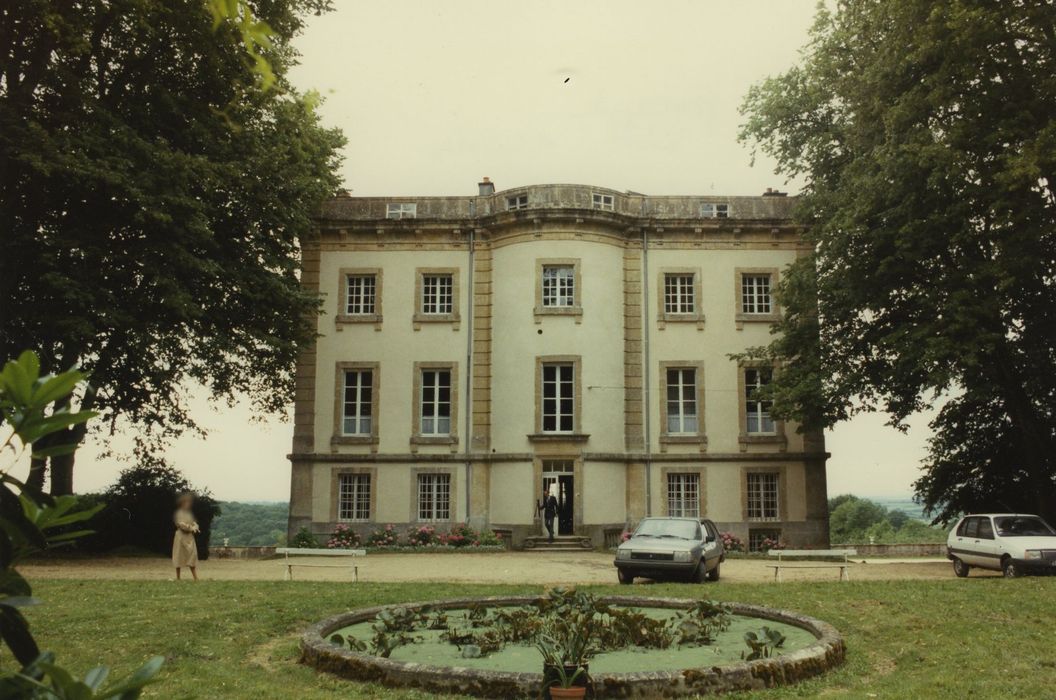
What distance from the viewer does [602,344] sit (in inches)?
1261

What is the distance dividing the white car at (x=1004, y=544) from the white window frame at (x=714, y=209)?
15.0 metres

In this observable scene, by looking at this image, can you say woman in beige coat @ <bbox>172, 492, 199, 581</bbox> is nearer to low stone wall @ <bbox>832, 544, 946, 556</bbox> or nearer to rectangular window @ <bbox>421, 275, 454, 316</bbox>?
rectangular window @ <bbox>421, 275, 454, 316</bbox>

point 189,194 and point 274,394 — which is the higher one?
point 189,194

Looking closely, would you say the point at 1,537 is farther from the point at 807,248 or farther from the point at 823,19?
the point at 807,248

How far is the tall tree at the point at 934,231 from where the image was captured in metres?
21.5

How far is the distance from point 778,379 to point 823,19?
1103 centimetres

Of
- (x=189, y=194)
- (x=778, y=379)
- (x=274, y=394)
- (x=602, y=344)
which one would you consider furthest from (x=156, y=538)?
(x=778, y=379)

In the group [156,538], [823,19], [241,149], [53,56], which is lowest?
[156,538]

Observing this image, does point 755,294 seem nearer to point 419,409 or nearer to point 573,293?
point 573,293

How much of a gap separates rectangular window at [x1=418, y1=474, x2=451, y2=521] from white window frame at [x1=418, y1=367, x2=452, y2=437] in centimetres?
157

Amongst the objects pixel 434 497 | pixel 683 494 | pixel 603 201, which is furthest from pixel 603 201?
pixel 434 497

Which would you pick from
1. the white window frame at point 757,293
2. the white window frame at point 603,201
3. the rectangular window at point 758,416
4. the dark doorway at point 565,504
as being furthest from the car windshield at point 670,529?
the white window frame at point 603,201

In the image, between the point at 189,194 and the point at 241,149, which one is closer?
the point at 189,194

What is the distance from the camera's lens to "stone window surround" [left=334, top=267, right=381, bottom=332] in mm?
33094
